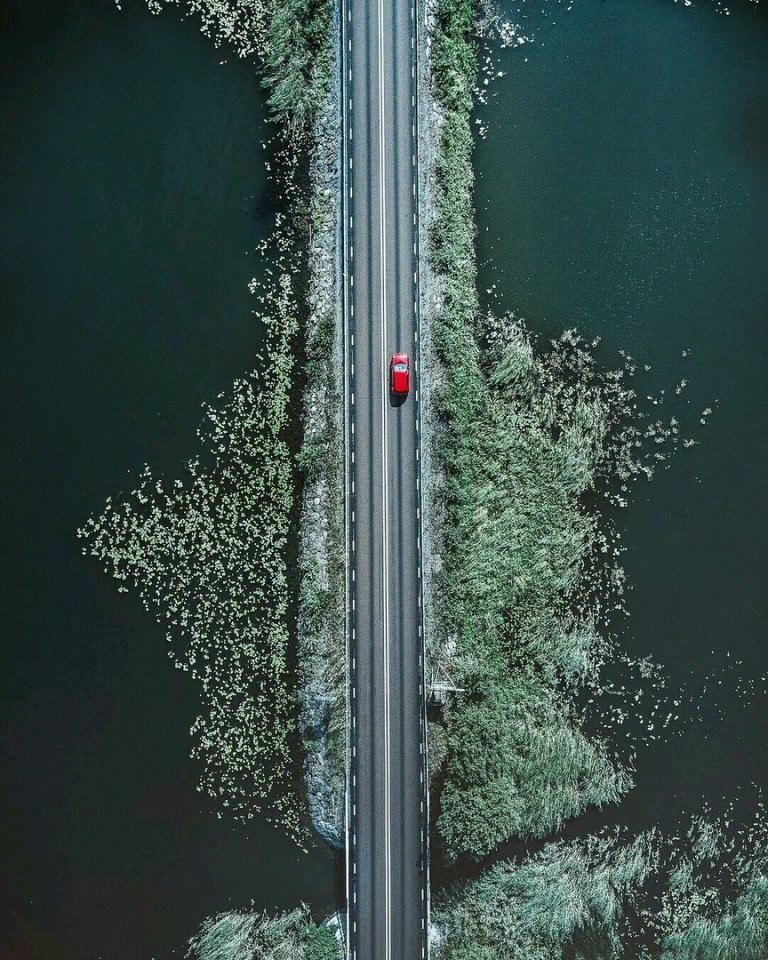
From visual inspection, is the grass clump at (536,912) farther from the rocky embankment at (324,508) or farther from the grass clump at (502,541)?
the rocky embankment at (324,508)

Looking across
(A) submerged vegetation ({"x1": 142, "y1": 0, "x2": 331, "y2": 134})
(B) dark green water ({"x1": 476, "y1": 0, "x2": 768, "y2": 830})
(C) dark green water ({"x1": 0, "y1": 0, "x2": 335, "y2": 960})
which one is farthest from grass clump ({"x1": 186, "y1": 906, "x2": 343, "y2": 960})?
(A) submerged vegetation ({"x1": 142, "y1": 0, "x2": 331, "y2": 134})

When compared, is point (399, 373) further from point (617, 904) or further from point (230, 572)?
point (617, 904)

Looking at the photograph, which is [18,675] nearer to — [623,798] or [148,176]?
[148,176]

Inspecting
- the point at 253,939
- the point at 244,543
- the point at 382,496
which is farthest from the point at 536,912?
the point at 244,543

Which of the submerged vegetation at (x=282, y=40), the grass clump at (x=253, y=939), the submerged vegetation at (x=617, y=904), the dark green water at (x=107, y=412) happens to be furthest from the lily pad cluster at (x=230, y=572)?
the submerged vegetation at (x=282, y=40)

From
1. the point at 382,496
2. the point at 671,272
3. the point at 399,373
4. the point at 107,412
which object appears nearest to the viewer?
the point at 399,373

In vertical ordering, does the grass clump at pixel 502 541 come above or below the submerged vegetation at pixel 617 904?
above

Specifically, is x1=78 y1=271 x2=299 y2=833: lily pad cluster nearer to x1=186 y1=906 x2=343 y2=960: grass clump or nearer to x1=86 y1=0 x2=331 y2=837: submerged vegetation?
x1=86 y1=0 x2=331 y2=837: submerged vegetation

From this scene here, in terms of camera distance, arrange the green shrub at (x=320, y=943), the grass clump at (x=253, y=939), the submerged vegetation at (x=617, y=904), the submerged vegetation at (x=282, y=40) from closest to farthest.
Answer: the green shrub at (x=320, y=943), the grass clump at (x=253, y=939), the submerged vegetation at (x=282, y=40), the submerged vegetation at (x=617, y=904)
